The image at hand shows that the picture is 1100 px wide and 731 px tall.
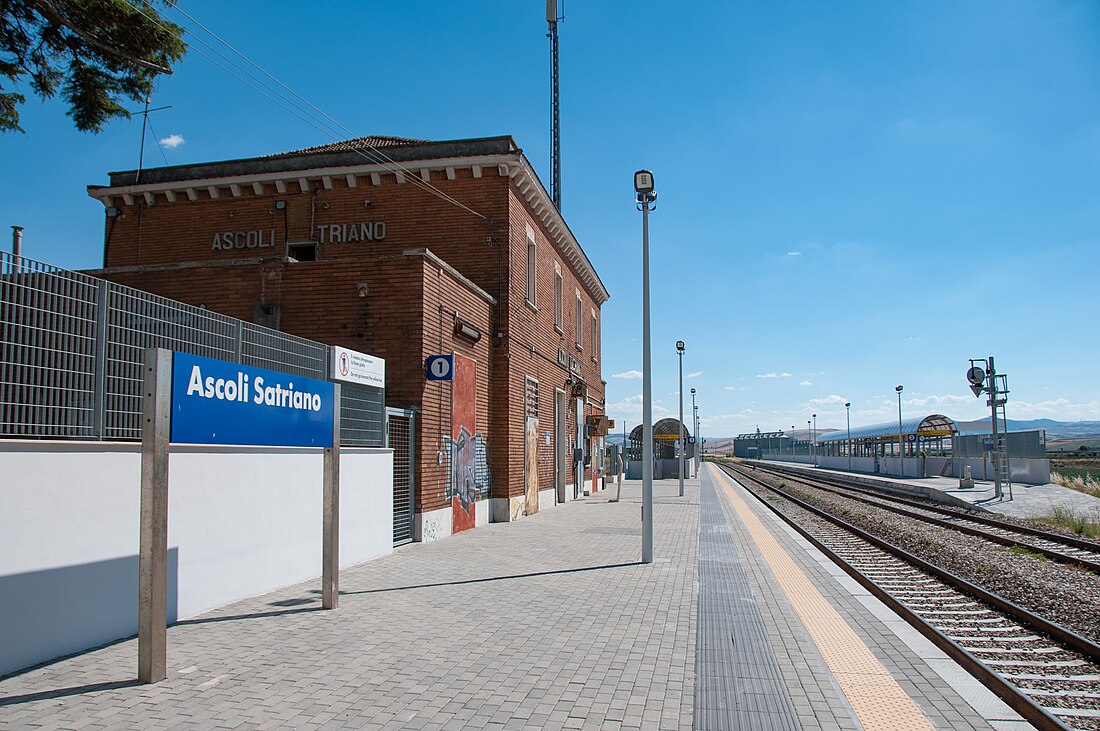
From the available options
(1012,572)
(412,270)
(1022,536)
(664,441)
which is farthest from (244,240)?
(664,441)

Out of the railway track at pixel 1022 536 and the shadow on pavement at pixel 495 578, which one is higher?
the shadow on pavement at pixel 495 578

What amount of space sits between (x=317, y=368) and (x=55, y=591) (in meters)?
4.59

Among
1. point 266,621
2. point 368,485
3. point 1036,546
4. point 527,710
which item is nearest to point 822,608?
point 527,710

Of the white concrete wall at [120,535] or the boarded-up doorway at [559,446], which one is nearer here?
the white concrete wall at [120,535]

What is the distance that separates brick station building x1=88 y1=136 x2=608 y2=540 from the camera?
1308 cm

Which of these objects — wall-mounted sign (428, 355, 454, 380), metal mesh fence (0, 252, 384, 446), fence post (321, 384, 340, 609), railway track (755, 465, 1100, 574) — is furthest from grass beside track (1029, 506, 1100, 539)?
metal mesh fence (0, 252, 384, 446)

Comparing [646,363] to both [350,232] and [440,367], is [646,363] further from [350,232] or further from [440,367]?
[350,232]

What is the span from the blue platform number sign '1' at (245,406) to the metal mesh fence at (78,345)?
1.23m

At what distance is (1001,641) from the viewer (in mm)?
7008

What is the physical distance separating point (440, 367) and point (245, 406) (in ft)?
22.0

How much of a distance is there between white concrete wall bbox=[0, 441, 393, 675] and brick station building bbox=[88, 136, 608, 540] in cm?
359

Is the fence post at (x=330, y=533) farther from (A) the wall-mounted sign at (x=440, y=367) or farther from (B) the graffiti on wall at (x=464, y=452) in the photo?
(B) the graffiti on wall at (x=464, y=452)

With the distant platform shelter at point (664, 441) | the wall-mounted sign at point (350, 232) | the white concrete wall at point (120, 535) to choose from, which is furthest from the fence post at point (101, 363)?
the distant platform shelter at point (664, 441)

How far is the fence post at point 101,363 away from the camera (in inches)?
250
